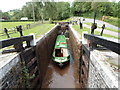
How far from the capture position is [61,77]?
31.6 ft

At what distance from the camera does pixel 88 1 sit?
44281 mm

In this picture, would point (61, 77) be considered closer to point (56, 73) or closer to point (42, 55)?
point (56, 73)

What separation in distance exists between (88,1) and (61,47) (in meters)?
40.0

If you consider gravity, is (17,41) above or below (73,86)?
above

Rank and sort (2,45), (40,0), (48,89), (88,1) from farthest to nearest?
(88,1), (40,0), (48,89), (2,45)

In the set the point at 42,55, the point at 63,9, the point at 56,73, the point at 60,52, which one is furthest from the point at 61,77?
the point at 63,9

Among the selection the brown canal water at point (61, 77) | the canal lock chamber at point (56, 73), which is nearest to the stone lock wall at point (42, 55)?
the canal lock chamber at point (56, 73)

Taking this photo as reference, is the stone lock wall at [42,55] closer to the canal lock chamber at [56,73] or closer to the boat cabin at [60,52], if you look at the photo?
the canal lock chamber at [56,73]

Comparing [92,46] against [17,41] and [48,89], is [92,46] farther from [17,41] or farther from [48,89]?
[48,89]

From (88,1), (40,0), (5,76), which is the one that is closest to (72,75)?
(5,76)

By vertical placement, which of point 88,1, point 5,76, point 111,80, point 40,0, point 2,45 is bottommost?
point 5,76

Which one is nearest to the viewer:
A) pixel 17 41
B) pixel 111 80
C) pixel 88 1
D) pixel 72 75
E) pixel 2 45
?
pixel 111 80

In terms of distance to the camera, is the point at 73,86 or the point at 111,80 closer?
the point at 111,80

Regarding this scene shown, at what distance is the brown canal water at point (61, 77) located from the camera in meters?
8.50
